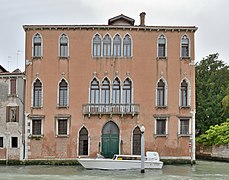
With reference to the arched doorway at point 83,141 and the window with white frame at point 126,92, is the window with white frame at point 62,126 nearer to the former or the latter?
the arched doorway at point 83,141

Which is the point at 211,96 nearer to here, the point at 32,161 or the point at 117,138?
the point at 117,138

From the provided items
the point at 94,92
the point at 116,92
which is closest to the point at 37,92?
the point at 94,92

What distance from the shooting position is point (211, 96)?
39.4 m

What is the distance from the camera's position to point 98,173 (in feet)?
75.8

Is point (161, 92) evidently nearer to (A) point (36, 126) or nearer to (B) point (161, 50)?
(B) point (161, 50)

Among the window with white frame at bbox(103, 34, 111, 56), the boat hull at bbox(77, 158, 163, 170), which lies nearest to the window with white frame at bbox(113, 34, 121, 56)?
the window with white frame at bbox(103, 34, 111, 56)

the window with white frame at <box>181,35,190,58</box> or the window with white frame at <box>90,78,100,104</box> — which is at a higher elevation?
the window with white frame at <box>181,35,190,58</box>

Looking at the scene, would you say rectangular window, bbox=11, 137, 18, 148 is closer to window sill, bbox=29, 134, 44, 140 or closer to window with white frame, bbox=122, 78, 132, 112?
window sill, bbox=29, 134, 44, 140

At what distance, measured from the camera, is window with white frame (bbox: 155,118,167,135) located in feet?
92.2

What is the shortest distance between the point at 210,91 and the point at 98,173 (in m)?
19.5

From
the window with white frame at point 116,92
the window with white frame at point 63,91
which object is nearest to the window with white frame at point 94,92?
the window with white frame at point 116,92

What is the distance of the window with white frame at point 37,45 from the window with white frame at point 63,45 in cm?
126

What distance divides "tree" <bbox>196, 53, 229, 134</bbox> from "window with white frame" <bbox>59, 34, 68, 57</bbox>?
14.9 meters

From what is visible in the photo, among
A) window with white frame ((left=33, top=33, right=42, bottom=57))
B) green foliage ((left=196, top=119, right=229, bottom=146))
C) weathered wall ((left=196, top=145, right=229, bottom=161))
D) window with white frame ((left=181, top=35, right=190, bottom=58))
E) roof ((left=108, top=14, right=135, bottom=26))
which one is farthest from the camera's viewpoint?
green foliage ((left=196, top=119, right=229, bottom=146))
